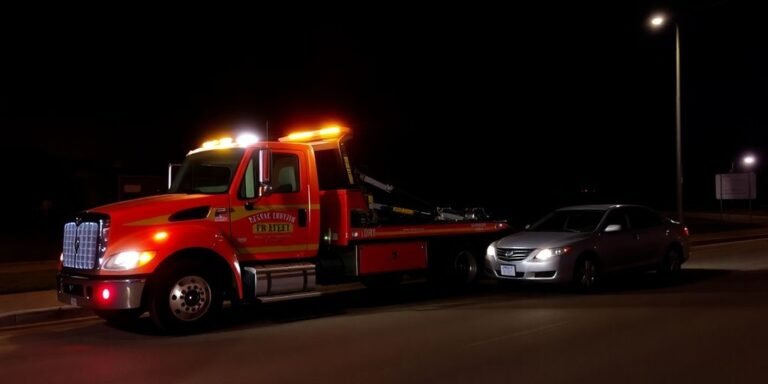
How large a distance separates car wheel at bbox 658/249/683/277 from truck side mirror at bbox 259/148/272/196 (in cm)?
806

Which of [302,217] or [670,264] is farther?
[670,264]

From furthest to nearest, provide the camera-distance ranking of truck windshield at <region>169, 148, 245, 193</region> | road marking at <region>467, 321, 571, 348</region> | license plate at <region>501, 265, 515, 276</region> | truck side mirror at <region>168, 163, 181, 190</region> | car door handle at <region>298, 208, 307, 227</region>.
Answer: license plate at <region>501, 265, 515, 276</region> → truck side mirror at <region>168, 163, 181, 190</region> → car door handle at <region>298, 208, 307, 227</region> → truck windshield at <region>169, 148, 245, 193</region> → road marking at <region>467, 321, 571, 348</region>

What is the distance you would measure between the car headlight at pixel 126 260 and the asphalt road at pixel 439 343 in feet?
2.91

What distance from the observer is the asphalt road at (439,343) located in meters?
6.44

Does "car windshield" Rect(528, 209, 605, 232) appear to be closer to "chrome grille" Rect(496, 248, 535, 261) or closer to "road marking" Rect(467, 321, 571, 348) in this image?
"chrome grille" Rect(496, 248, 535, 261)

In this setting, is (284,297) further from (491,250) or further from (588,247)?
(588,247)

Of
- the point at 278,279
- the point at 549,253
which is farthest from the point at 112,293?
the point at 549,253

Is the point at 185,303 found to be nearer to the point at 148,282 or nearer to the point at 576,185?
the point at 148,282

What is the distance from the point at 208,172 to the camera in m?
9.73

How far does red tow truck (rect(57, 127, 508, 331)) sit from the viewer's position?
8.36 m

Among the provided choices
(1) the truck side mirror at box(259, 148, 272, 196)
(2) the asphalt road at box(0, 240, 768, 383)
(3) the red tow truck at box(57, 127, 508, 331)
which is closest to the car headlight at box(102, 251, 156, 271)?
(3) the red tow truck at box(57, 127, 508, 331)

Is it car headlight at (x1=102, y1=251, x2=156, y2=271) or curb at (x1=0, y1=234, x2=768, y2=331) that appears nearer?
car headlight at (x1=102, y1=251, x2=156, y2=271)

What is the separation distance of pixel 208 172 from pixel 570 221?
7.09 m

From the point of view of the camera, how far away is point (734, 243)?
2372 centimetres
